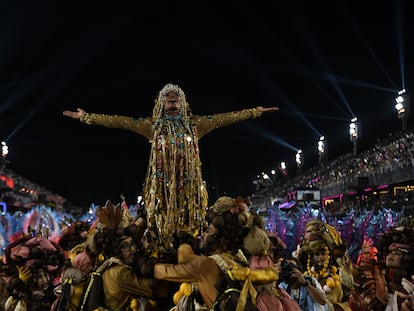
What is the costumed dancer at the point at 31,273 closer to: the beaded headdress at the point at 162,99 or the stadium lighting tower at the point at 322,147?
the beaded headdress at the point at 162,99

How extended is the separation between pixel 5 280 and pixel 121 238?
165cm

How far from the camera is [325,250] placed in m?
5.71

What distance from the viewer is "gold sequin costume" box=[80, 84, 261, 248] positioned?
508 cm

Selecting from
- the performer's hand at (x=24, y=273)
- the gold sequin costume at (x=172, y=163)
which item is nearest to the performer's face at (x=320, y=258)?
the gold sequin costume at (x=172, y=163)

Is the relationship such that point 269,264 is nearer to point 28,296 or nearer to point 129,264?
point 129,264

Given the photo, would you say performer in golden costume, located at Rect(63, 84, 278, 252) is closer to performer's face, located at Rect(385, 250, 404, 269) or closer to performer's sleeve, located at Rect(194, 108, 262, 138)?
performer's sleeve, located at Rect(194, 108, 262, 138)

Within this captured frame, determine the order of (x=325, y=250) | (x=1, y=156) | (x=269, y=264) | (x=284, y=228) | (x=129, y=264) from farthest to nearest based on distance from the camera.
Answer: (x=1, y=156) < (x=284, y=228) < (x=325, y=250) < (x=129, y=264) < (x=269, y=264)

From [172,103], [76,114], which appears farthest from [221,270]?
[76,114]

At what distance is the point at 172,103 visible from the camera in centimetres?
539

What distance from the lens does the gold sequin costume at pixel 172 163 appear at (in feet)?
16.7

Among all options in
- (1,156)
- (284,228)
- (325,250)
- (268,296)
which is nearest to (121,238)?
(268,296)

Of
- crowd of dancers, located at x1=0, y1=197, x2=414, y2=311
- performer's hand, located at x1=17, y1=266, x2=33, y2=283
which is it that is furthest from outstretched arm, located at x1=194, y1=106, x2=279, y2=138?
performer's hand, located at x1=17, y1=266, x2=33, y2=283

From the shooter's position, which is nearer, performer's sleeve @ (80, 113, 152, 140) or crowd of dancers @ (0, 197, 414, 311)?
crowd of dancers @ (0, 197, 414, 311)

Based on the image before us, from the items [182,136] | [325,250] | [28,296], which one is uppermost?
[182,136]
